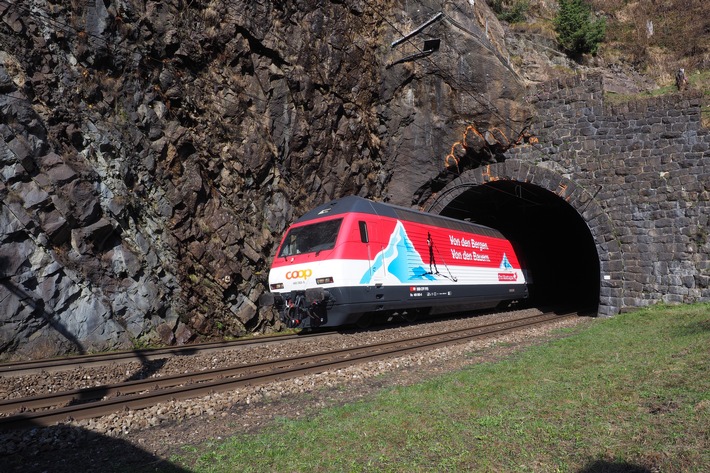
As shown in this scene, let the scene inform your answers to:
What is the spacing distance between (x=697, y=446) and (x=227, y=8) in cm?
1743

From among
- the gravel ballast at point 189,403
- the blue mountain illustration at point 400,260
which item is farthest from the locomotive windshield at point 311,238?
the gravel ballast at point 189,403

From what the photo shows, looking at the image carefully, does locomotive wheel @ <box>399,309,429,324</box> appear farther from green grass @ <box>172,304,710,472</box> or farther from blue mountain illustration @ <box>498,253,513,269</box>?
green grass @ <box>172,304,710,472</box>

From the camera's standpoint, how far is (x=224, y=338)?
14.1m

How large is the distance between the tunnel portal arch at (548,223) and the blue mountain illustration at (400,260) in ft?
22.9

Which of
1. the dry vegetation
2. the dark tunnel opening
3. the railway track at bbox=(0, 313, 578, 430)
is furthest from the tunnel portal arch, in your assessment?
the dry vegetation

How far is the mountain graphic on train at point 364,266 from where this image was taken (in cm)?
Answer: 1316

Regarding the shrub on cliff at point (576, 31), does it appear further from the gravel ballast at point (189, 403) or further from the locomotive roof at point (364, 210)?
the gravel ballast at point (189, 403)

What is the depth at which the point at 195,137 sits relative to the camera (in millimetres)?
15227

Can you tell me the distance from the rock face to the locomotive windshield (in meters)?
1.70

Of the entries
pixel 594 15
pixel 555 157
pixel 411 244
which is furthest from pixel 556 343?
pixel 594 15

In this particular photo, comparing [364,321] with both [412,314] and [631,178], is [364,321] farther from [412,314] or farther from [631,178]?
[631,178]

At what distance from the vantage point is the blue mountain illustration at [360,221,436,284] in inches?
574

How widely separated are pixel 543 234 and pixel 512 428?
1160 inches

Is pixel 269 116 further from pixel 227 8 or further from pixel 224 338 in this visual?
pixel 224 338
